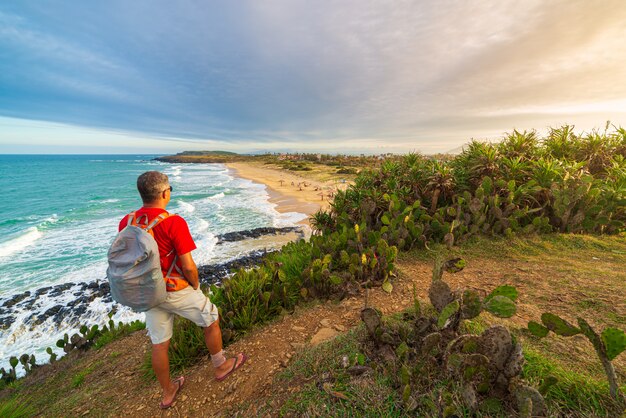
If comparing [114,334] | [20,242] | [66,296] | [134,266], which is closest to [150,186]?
[134,266]

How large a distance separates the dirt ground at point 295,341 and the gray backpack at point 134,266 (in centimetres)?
133

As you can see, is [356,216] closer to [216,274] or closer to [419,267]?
[419,267]

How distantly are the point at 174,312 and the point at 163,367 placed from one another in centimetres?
59

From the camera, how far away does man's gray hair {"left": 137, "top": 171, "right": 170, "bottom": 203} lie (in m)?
2.50

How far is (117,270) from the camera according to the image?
7.59 ft

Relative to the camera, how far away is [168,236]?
2.54 metres

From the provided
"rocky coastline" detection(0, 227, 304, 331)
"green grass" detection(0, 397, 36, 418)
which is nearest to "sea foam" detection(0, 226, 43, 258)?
"rocky coastline" detection(0, 227, 304, 331)

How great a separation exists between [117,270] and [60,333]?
8.11 meters

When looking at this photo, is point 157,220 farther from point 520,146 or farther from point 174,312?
point 520,146

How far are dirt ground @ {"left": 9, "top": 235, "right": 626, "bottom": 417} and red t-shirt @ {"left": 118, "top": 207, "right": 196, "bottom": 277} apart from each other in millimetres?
1456

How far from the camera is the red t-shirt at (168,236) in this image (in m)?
2.52

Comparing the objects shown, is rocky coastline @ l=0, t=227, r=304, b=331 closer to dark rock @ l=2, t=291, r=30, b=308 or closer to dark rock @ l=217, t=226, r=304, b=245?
dark rock @ l=2, t=291, r=30, b=308

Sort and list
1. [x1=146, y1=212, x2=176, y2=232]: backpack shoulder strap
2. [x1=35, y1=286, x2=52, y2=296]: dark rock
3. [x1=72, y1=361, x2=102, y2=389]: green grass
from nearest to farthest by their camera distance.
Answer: [x1=146, y1=212, x2=176, y2=232]: backpack shoulder strap < [x1=72, y1=361, x2=102, y2=389]: green grass < [x1=35, y1=286, x2=52, y2=296]: dark rock

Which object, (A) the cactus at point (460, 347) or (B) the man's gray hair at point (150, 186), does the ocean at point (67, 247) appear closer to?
(B) the man's gray hair at point (150, 186)
